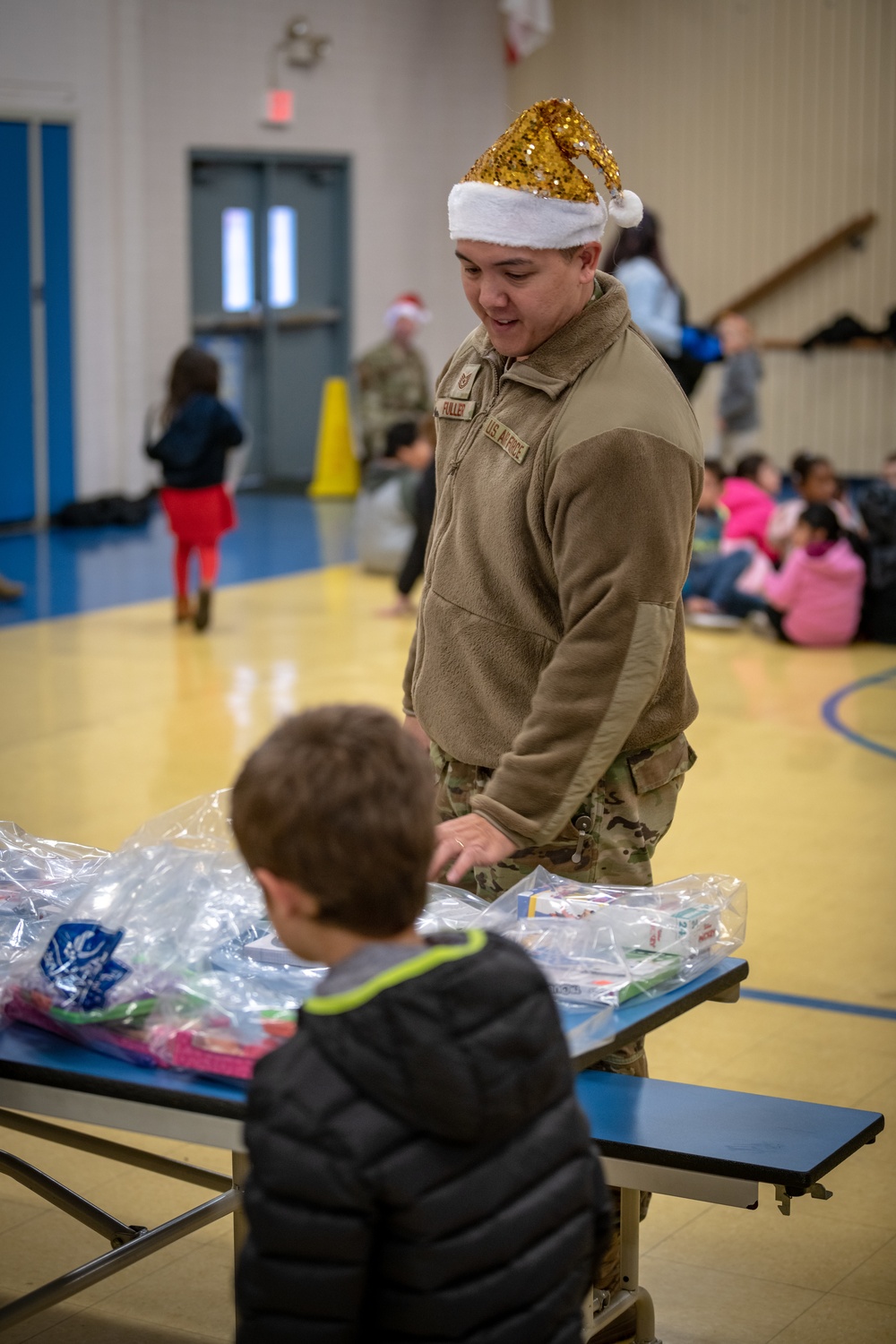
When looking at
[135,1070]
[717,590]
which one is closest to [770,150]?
[717,590]

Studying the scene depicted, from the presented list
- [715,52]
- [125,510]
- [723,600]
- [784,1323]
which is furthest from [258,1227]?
[715,52]

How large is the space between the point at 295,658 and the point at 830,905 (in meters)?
3.87

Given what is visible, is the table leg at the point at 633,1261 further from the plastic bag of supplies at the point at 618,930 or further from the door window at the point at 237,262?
the door window at the point at 237,262

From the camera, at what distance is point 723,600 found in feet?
30.3

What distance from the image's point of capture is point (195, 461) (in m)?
8.83

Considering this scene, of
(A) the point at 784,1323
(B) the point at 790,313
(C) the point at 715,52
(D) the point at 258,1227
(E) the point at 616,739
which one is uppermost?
(C) the point at 715,52

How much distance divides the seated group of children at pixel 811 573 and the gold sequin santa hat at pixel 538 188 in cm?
552

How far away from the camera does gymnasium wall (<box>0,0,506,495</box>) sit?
12.8 meters

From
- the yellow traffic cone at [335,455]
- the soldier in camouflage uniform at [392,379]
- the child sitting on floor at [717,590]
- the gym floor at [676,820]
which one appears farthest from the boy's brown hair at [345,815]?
the yellow traffic cone at [335,455]

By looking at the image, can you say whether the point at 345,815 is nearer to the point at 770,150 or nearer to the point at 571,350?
the point at 571,350

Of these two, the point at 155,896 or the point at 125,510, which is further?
the point at 125,510

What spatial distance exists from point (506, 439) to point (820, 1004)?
2.10 m

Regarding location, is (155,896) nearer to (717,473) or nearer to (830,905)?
(830,905)

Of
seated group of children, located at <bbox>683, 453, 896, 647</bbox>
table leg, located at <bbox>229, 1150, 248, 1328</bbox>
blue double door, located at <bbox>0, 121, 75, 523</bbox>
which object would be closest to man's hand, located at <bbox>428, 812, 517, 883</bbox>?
table leg, located at <bbox>229, 1150, 248, 1328</bbox>
